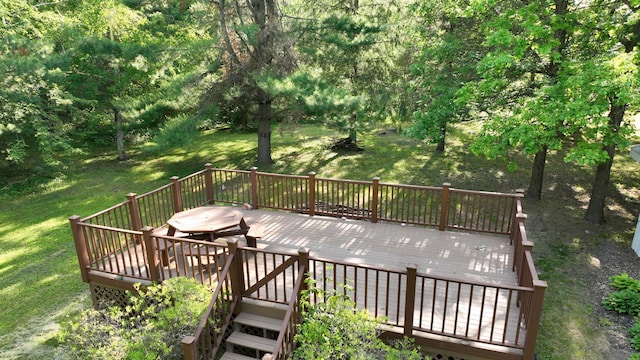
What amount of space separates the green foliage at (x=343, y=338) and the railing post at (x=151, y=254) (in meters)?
2.79

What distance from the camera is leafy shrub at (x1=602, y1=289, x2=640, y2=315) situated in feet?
21.5

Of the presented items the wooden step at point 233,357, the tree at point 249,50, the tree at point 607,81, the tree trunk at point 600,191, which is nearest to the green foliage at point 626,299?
the tree at point 607,81

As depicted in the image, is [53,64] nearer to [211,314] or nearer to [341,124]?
[341,124]

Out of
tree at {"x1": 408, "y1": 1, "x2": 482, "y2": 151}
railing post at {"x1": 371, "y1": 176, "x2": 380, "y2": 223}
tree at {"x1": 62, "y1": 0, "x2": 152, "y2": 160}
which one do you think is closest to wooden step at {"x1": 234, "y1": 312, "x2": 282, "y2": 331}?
railing post at {"x1": 371, "y1": 176, "x2": 380, "y2": 223}

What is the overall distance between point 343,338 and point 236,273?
6.52 ft

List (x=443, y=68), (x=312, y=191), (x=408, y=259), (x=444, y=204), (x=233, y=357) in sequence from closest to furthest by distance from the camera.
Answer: (x=233, y=357), (x=408, y=259), (x=444, y=204), (x=312, y=191), (x=443, y=68)

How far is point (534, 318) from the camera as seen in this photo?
438cm

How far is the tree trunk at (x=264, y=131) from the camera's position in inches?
582

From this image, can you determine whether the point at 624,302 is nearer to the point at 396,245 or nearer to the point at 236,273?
the point at 396,245

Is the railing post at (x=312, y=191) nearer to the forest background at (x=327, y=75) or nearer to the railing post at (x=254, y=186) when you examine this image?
the railing post at (x=254, y=186)

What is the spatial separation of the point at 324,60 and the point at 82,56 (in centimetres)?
909

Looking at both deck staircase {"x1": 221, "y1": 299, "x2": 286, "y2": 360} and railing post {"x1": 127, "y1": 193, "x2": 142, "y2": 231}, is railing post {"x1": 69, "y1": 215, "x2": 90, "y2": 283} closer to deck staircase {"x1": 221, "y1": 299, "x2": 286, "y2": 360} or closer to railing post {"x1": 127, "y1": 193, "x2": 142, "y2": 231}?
railing post {"x1": 127, "y1": 193, "x2": 142, "y2": 231}

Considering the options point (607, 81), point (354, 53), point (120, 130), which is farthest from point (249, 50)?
point (607, 81)

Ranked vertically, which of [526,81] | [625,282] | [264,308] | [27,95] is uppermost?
[526,81]
